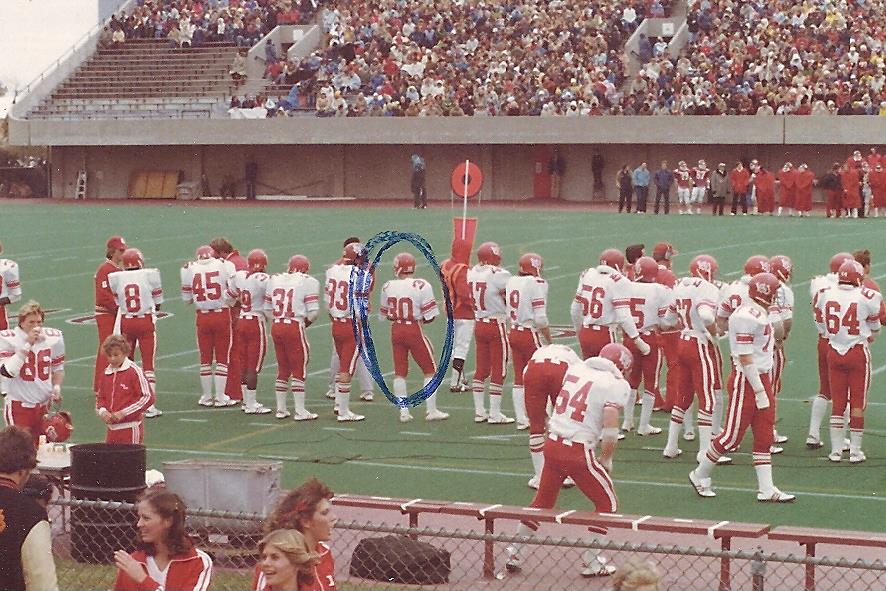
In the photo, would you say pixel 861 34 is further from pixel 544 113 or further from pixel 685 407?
pixel 685 407

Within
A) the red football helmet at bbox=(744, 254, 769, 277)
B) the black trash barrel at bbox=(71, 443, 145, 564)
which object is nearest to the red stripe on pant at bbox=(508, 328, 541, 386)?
the red football helmet at bbox=(744, 254, 769, 277)

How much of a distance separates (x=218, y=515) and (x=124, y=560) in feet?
3.37

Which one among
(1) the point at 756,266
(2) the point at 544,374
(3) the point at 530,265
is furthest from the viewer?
(3) the point at 530,265

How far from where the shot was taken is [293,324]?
15.9 metres

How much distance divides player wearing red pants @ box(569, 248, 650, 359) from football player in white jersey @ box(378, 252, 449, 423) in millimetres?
2030

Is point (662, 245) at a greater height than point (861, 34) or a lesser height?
lesser

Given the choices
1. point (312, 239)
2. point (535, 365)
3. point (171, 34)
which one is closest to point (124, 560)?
point (535, 365)

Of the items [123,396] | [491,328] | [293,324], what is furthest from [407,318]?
[123,396]

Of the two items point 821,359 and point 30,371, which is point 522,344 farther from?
point 30,371

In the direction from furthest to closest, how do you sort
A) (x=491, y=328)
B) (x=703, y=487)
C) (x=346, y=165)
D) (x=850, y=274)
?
(x=346, y=165)
(x=491, y=328)
(x=850, y=274)
(x=703, y=487)

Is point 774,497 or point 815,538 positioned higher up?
point 815,538

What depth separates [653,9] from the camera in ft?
170

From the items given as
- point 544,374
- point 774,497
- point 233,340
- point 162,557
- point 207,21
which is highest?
point 207,21

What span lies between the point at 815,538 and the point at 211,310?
29.4 ft
